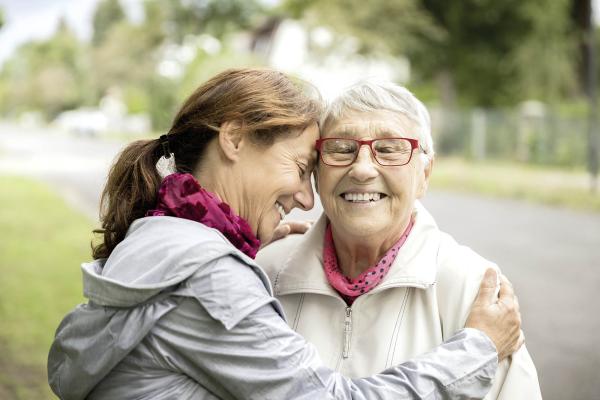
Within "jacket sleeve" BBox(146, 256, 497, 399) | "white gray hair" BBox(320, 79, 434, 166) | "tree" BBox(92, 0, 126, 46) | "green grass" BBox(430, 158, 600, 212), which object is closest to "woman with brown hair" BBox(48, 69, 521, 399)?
"jacket sleeve" BBox(146, 256, 497, 399)

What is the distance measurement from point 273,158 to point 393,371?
0.68 metres

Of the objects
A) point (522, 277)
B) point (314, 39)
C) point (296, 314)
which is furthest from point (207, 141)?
point (314, 39)

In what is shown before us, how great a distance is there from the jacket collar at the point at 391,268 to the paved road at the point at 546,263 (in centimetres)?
Answer: 71

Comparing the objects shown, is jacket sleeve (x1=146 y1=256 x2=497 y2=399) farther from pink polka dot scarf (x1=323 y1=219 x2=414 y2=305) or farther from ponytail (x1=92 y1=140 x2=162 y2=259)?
pink polka dot scarf (x1=323 y1=219 x2=414 y2=305)

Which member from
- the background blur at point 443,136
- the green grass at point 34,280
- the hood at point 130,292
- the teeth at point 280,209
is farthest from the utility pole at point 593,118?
the hood at point 130,292

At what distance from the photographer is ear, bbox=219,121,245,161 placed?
76.5 inches

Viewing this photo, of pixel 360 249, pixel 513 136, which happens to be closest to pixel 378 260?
pixel 360 249

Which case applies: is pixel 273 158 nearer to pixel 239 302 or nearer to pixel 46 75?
pixel 239 302

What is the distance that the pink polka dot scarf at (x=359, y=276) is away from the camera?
7.52 feet

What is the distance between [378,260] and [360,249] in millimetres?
70

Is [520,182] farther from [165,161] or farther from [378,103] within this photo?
[165,161]

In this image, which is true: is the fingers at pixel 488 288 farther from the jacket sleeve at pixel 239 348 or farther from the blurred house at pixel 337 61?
the blurred house at pixel 337 61

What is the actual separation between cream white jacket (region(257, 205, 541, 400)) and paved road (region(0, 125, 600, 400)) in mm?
856

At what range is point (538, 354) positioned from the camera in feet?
18.9
